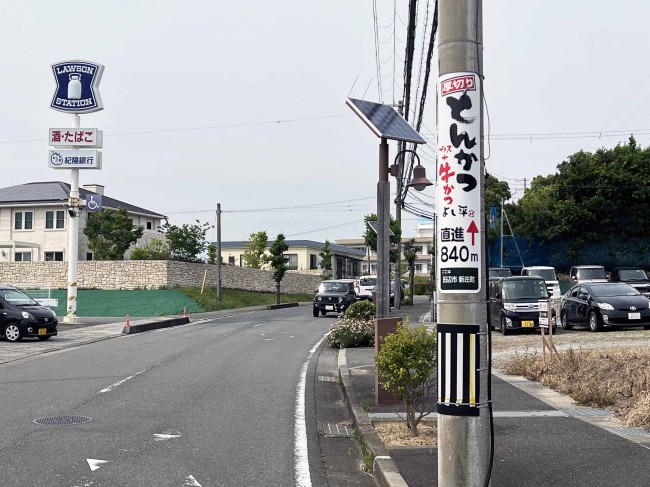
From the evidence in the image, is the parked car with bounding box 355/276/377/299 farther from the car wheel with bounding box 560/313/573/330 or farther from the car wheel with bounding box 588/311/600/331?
the car wheel with bounding box 588/311/600/331

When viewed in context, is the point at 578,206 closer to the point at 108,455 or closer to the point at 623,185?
the point at 623,185

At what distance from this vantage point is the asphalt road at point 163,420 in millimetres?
6615

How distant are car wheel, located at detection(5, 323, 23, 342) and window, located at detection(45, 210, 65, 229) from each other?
33616 millimetres

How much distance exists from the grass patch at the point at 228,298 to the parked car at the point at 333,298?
894cm

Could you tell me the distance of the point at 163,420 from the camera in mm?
9031

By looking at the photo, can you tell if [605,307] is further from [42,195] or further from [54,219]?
[42,195]

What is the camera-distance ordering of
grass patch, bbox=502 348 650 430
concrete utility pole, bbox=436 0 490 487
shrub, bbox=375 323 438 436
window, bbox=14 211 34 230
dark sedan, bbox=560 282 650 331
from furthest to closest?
→ window, bbox=14 211 34 230 < dark sedan, bbox=560 282 650 331 < grass patch, bbox=502 348 650 430 < shrub, bbox=375 323 438 436 < concrete utility pole, bbox=436 0 490 487

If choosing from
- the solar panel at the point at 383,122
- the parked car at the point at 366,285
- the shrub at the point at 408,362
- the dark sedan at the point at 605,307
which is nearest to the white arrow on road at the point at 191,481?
the shrub at the point at 408,362

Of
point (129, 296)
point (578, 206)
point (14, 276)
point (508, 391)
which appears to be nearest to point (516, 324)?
point (508, 391)

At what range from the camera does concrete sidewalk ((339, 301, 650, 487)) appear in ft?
19.9

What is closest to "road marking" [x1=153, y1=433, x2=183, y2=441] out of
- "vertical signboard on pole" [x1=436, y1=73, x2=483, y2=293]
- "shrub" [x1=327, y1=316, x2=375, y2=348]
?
"vertical signboard on pole" [x1=436, y1=73, x2=483, y2=293]

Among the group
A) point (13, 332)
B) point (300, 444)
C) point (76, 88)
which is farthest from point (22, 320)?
point (300, 444)

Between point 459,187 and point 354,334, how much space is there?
513 inches

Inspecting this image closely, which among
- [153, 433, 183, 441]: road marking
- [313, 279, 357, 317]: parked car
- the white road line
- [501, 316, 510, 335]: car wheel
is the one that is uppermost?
[313, 279, 357, 317]: parked car
